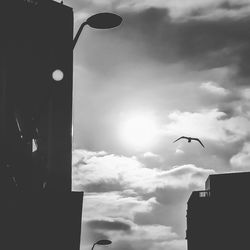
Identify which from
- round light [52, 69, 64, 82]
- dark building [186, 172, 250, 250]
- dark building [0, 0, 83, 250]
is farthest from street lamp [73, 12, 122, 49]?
dark building [186, 172, 250, 250]

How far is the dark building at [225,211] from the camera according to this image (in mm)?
71438

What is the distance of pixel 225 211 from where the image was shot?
72.2 metres

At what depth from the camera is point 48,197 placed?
5703mm

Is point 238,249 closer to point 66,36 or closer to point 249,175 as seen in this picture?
point 249,175

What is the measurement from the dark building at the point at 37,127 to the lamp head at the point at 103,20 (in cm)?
184

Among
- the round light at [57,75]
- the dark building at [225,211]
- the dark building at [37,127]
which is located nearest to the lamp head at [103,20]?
the dark building at [37,127]

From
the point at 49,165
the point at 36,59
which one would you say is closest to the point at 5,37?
the point at 36,59

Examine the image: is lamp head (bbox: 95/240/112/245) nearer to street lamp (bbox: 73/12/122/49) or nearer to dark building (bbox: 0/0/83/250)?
street lamp (bbox: 73/12/122/49)

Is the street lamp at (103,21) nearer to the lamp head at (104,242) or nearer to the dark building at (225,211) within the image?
the lamp head at (104,242)

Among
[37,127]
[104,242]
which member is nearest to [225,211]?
[104,242]

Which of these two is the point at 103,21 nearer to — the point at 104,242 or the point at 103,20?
the point at 103,20

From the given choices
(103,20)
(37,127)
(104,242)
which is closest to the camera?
(37,127)

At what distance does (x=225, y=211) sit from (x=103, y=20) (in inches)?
2619

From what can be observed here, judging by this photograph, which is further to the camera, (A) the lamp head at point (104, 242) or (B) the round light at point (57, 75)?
Result: (A) the lamp head at point (104, 242)
